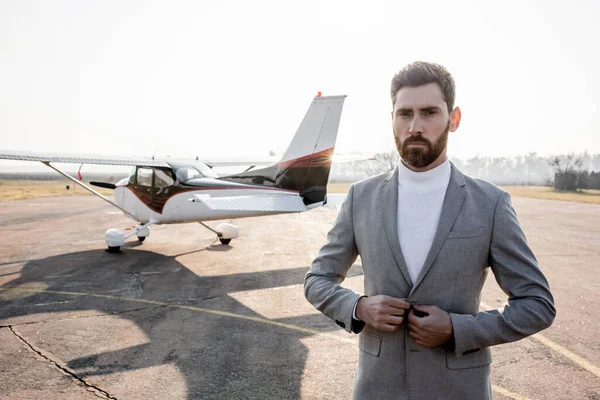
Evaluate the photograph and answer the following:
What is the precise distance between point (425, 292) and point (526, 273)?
0.41 meters

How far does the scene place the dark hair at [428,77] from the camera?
5.96 ft

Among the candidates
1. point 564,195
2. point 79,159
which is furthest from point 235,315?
point 564,195

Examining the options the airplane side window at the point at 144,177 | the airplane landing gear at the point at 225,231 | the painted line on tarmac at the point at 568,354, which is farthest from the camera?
the airplane landing gear at the point at 225,231

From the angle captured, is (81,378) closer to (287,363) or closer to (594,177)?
(287,363)

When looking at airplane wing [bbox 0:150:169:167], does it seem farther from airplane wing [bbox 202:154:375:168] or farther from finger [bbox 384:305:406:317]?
finger [bbox 384:305:406:317]

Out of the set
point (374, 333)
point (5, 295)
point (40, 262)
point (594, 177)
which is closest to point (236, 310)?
point (5, 295)

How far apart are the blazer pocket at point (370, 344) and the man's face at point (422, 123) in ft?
2.57

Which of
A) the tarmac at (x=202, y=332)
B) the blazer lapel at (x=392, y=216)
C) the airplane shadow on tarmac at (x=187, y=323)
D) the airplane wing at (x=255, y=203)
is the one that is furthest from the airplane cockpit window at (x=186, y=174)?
the blazer lapel at (x=392, y=216)

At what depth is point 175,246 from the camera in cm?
1323

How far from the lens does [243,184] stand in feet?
37.1

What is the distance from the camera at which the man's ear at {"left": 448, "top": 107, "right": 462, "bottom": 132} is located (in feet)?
6.16

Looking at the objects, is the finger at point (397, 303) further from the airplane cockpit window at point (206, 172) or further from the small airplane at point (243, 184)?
the airplane cockpit window at point (206, 172)

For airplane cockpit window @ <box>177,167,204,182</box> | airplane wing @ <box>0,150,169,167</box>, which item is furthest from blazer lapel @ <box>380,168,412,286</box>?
airplane wing @ <box>0,150,169,167</box>

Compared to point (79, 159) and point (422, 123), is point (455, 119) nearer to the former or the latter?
point (422, 123)
